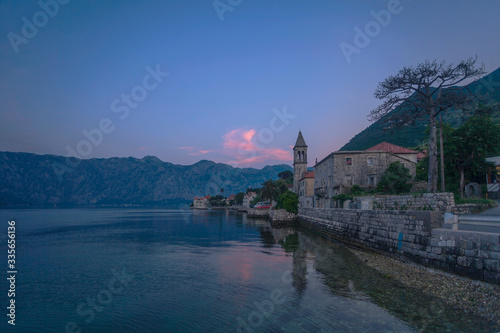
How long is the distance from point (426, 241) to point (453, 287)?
3.17 m

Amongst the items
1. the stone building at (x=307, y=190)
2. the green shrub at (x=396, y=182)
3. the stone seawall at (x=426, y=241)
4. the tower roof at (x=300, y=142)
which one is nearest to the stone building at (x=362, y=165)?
the green shrub at (x=396, y=182)

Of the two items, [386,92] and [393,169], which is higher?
[386,92]

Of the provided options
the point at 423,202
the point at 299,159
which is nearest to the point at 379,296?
the point at 423,202

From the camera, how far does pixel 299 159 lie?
76.9 meters

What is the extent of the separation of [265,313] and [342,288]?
168 inches

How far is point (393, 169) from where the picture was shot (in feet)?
130

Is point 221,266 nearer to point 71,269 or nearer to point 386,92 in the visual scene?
point 71,269

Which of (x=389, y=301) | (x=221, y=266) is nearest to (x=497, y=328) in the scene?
(x=389, y=301)

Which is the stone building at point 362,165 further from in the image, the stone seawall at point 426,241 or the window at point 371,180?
the stone seawall at point 426,241

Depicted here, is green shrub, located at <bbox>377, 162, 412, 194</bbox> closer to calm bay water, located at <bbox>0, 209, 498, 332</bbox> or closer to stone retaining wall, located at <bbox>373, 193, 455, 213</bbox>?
stone retaining wall, located at <bbox>373, 193, 455, 213</bbox>

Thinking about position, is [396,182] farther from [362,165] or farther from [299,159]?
[299,159]

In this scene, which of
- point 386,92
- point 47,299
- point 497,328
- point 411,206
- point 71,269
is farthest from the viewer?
point 386,92

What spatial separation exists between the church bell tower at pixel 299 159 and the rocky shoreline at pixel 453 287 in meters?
61.1

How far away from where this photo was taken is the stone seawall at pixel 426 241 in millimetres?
9609
